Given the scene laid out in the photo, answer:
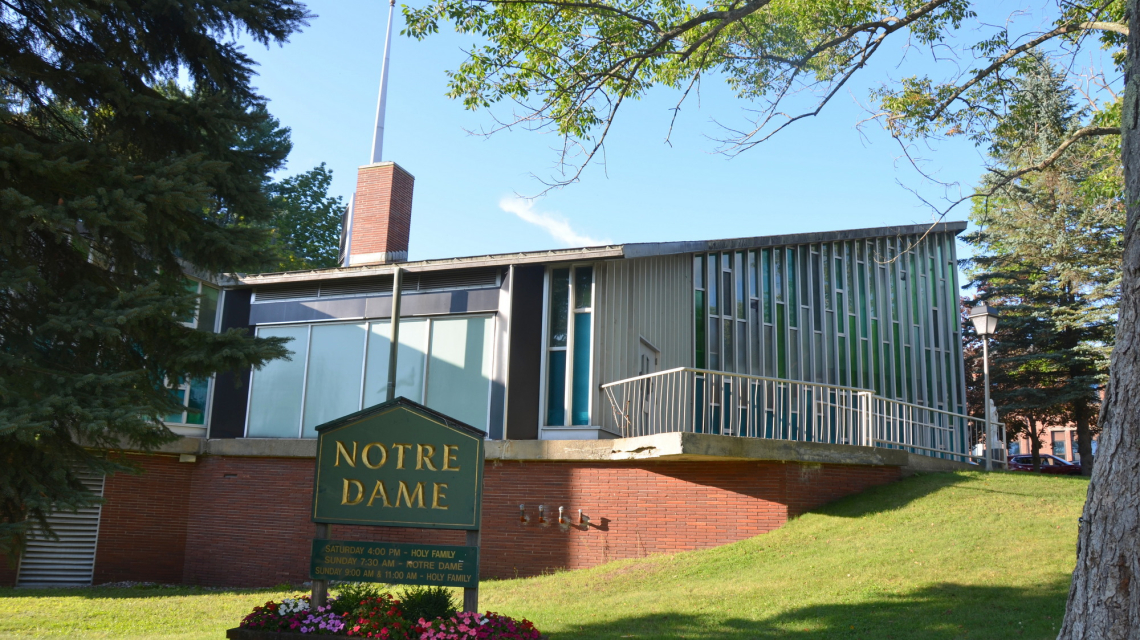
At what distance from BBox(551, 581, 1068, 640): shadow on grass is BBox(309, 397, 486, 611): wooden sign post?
66.5 inches

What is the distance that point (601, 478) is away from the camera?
13.0m

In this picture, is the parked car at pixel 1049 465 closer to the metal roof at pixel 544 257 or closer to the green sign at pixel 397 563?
the metal roof at pixel 544 257

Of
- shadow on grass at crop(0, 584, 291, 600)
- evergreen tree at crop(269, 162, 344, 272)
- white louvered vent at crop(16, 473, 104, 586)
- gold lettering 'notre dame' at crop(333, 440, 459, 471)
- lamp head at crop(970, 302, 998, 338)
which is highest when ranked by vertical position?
evergreen tree at crop(269, 162, 344, 272)

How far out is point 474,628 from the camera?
288 inches

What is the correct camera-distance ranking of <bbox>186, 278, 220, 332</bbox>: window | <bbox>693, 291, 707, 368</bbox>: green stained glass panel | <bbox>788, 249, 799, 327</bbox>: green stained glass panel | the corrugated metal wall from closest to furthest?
the corrugated metal wall
<bbox>186, 278, 220, 332</bbox>: window
<bbox>693, 291, 707, 368</bbox>: green stained glass panel
<bbox>788, 249, 799, 327</bbox>: green stained glass panel

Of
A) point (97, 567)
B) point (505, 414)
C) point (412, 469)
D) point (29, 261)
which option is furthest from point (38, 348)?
point (97, 567)

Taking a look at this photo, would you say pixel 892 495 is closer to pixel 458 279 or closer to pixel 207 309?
pixel 458 279

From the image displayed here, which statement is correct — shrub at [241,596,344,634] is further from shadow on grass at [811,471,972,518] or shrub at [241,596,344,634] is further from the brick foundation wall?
shadow on grass at [811,471,972,518]

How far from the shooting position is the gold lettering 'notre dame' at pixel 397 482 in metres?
8.08

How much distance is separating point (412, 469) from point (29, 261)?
380 centimetres

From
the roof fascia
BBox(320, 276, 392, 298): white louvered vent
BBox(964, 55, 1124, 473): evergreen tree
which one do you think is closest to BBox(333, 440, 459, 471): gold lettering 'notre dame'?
the roof fascia

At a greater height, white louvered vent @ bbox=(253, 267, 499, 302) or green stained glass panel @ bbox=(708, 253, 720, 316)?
green stained glass panel @ bbox=(708, 253, 720, 316)

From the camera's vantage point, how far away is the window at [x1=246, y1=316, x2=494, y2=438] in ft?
47.0

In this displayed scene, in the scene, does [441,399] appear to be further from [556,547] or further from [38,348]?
[38,348]
